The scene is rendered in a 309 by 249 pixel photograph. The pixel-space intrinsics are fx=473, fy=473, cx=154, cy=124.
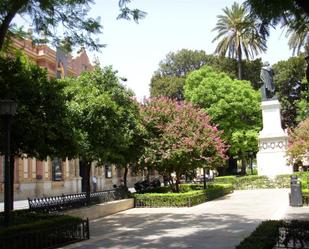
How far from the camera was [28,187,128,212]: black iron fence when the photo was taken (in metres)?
16.2

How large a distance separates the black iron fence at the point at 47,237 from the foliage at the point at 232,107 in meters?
33.9

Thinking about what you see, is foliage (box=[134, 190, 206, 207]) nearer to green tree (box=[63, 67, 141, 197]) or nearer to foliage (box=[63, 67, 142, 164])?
green tree (box=[63, 67, 141, 197])

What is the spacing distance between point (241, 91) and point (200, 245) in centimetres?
3714

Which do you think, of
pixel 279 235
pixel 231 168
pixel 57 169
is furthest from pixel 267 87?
pixel 279 235

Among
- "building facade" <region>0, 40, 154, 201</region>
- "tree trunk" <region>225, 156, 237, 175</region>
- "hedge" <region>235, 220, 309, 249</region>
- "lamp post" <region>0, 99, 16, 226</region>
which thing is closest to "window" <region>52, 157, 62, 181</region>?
"building facade" <region>0, 40, 154, 201</region>

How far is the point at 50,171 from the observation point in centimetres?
3850

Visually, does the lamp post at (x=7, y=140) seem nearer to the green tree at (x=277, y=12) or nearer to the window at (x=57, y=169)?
the green tree at (x=277, y=12)

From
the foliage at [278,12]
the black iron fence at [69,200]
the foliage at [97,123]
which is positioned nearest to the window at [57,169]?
the black iron fence at [69,200]

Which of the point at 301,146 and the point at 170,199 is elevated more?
the point at 301,146

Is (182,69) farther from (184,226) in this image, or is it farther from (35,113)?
(35,113)

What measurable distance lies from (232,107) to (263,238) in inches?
1506

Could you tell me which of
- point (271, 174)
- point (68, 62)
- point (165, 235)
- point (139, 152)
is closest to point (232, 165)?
point (271, 174)

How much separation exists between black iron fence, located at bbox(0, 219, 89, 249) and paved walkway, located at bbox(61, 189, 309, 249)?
0.38 metres

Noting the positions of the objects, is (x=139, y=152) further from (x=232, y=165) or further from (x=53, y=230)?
(x=232, y=165)
